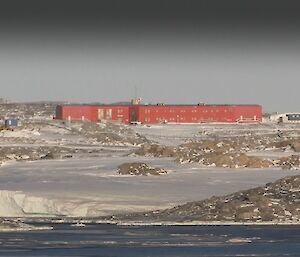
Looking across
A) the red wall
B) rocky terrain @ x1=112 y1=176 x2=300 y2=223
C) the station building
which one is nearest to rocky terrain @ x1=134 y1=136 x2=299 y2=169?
rocky terrain @ x1=112 y1=176 x2=300 y2=223

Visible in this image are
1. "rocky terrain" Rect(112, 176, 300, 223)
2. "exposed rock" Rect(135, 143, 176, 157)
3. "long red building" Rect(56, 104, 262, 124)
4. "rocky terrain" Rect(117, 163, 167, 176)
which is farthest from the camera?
"long red building" Rect(56, 104, 262, 124)

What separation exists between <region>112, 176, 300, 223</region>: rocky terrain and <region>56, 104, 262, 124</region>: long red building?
374ft

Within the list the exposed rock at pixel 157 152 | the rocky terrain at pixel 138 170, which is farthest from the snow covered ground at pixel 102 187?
the exposed rock at pixel 157 152

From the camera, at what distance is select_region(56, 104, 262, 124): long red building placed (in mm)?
143750

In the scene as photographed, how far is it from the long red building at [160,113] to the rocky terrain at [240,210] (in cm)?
11401

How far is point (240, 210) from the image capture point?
25.5 meters

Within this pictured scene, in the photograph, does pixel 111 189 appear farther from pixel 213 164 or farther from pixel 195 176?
pixel 213 164

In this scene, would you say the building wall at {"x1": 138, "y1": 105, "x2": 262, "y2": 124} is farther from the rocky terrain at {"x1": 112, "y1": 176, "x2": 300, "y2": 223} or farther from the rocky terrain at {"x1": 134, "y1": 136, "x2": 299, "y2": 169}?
the rocky terrain at {"x1": 112, "y1": 176, "x2": 300, "y2": 223}

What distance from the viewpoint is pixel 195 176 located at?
3959 centimetres

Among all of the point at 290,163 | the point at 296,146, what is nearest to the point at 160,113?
the point at 296,146

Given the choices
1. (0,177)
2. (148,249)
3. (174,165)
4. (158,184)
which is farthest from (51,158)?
(148,249)

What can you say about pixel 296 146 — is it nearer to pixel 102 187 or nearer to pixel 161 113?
pixel 102 187

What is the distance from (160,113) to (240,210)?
121307 mm

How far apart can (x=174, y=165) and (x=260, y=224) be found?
23745mm
